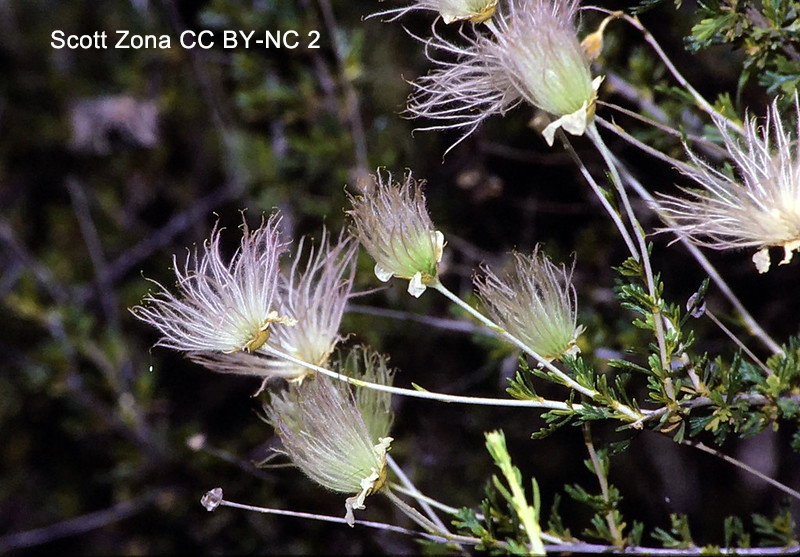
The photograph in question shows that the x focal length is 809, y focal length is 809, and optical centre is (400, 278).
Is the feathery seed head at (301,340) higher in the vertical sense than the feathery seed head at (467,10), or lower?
lower

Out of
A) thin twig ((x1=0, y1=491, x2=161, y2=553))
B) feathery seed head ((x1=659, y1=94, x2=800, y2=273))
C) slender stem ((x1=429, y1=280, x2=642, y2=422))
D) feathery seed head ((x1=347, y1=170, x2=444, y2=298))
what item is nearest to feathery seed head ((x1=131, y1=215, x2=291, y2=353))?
feathery seed head ((x1=347, y1=170, x2=444, y2=298))

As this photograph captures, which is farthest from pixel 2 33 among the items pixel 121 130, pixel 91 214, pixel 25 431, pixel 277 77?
pixel 277 77

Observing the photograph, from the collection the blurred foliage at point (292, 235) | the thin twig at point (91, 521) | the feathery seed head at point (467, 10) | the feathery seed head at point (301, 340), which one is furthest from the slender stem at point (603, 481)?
the thin twig at point (91, 521)

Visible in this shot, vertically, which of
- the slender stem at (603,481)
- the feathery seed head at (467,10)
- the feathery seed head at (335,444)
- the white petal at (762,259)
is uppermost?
the feathery seed head at (467,10)

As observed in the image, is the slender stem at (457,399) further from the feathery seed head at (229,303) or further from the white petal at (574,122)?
the white petal at (574,122)

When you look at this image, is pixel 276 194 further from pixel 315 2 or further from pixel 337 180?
pixel 315 2

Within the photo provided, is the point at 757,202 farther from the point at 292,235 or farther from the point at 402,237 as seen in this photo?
the point at 292,235
